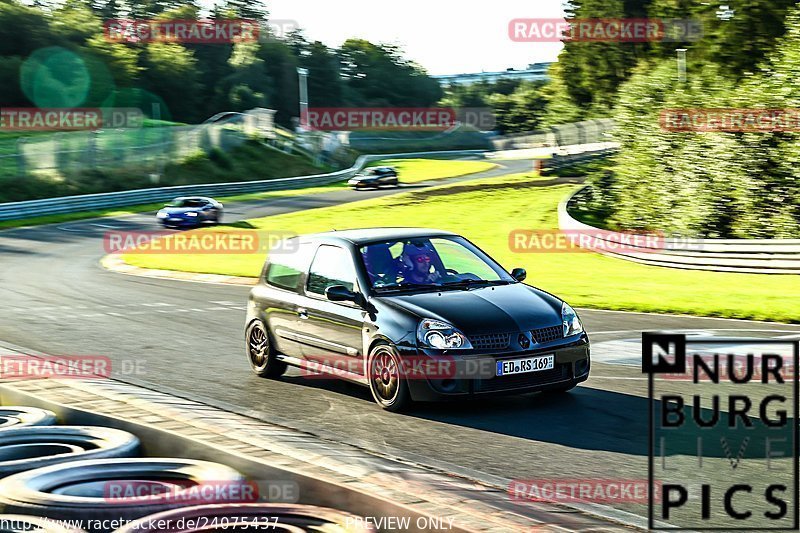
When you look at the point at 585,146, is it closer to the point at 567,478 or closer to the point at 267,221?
the point at 267,221

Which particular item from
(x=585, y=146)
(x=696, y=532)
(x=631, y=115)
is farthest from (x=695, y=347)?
(x=585, y=146)

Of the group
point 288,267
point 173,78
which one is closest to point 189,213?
point 288,267

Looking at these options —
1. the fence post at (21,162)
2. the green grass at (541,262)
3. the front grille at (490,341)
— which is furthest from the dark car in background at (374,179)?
the front grille at (490,341)

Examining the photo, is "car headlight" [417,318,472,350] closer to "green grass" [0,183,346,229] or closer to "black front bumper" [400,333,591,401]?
"black front bumper" [400,333,591,401]

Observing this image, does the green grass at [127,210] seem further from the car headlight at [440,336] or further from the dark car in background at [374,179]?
the car headlight at [440,336]

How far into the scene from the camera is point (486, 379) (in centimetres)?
896

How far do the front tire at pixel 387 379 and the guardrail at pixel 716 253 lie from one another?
46.2ft

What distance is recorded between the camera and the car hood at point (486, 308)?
356 inches

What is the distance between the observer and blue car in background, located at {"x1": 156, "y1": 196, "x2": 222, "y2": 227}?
43.1 m

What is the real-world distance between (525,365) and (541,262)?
1832 cm

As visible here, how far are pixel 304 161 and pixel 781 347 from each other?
226ft

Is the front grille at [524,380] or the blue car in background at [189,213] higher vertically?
the front grille at [524,380]

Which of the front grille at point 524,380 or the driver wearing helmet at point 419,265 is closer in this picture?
the front grille at point 524,380

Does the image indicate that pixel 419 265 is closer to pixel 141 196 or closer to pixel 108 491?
pixel 108 491
